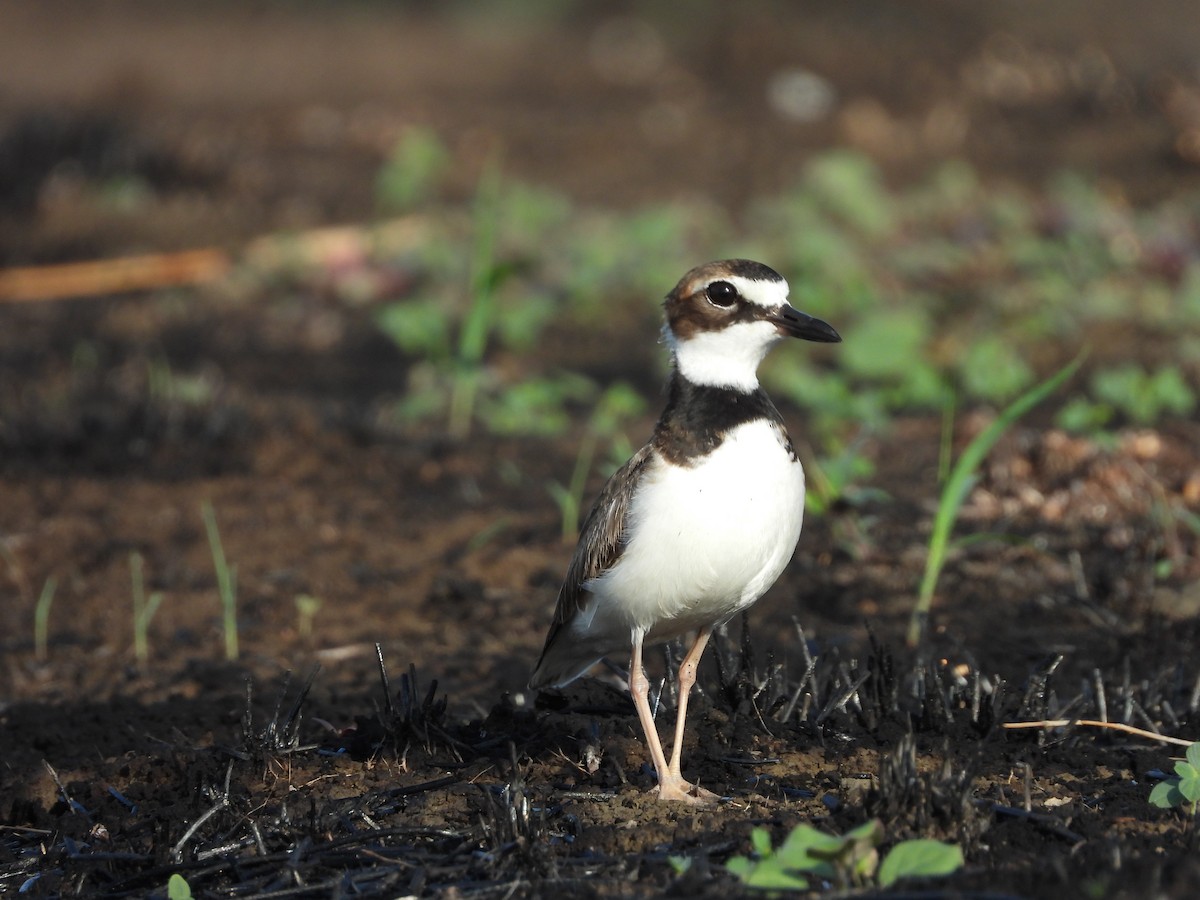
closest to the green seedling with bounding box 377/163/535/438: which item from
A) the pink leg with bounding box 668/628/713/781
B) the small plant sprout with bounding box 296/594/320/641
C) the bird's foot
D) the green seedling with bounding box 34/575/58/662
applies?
the small plant sprout with bounding box 296/594/320/641

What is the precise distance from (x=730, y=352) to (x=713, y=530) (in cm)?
61

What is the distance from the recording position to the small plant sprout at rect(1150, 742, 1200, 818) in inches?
142

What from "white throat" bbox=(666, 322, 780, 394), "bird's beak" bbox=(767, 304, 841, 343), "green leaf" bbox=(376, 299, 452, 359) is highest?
"bird's beak" bbox=(767, 304, 841, 343)

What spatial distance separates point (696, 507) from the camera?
12.8 feet

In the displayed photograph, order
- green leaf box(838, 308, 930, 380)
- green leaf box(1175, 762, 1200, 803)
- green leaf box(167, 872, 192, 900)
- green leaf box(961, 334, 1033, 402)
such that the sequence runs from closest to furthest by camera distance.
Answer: green leaf box(167, 872, 192, 900) → green leaf box(1175, 762, 1200, 803) → green leaf box(961, 334, 1033, 402) → green leaf box(838, 308, 930, 380)

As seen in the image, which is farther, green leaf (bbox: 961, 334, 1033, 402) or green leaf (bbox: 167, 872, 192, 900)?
green leaf (bbox: 961, 334, 1033, 402)

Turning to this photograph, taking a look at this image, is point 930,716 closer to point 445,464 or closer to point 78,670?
point 78,670

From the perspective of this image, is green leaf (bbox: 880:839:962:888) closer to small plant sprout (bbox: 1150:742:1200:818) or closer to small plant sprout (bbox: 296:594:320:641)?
small plant sprout (bbox: 1150:742:1200:818)

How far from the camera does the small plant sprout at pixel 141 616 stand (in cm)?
559

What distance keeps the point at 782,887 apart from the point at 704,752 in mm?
935

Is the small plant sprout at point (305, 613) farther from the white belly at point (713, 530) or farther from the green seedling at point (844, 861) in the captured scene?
the green seedling at point (844, 861)

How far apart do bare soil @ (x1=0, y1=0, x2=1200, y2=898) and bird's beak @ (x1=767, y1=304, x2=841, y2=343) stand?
2.88ft

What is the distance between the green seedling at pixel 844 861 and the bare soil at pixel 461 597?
3.6 inches

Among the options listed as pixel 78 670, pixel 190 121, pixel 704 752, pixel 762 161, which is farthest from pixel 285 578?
pixel 190 121
